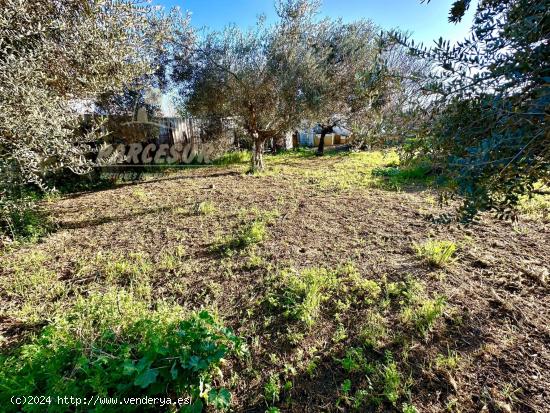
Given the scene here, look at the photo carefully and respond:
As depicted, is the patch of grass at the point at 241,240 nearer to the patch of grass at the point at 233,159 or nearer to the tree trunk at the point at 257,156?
the tree trunk at the point at 257,156

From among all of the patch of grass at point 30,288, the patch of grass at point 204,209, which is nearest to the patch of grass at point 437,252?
the patch of grass at point 204,209

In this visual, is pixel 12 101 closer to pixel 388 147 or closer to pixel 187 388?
pixel 187 388

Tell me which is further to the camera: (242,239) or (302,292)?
(242,239)

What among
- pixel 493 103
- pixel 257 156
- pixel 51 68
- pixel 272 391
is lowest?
pixel 272 391

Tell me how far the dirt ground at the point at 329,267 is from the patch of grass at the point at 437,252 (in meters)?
0.08

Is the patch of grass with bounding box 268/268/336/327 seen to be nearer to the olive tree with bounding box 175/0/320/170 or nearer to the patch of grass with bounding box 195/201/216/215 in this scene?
the patch of grass with bounding box 195/201/216/215

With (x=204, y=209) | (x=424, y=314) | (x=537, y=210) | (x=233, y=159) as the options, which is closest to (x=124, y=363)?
(x=424, y=314)

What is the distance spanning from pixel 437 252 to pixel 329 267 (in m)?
1.18

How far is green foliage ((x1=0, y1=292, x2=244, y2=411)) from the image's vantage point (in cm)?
138

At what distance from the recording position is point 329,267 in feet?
9.20

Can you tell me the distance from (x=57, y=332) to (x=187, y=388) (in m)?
1.06

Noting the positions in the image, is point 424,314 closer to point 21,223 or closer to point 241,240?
point 241,240

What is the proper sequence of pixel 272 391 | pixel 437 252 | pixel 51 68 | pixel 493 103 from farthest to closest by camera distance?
pixel 51 68 → pixel 437 252 → pixel 272 391 → pixel 493 103

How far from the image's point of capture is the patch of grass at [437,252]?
270cm
